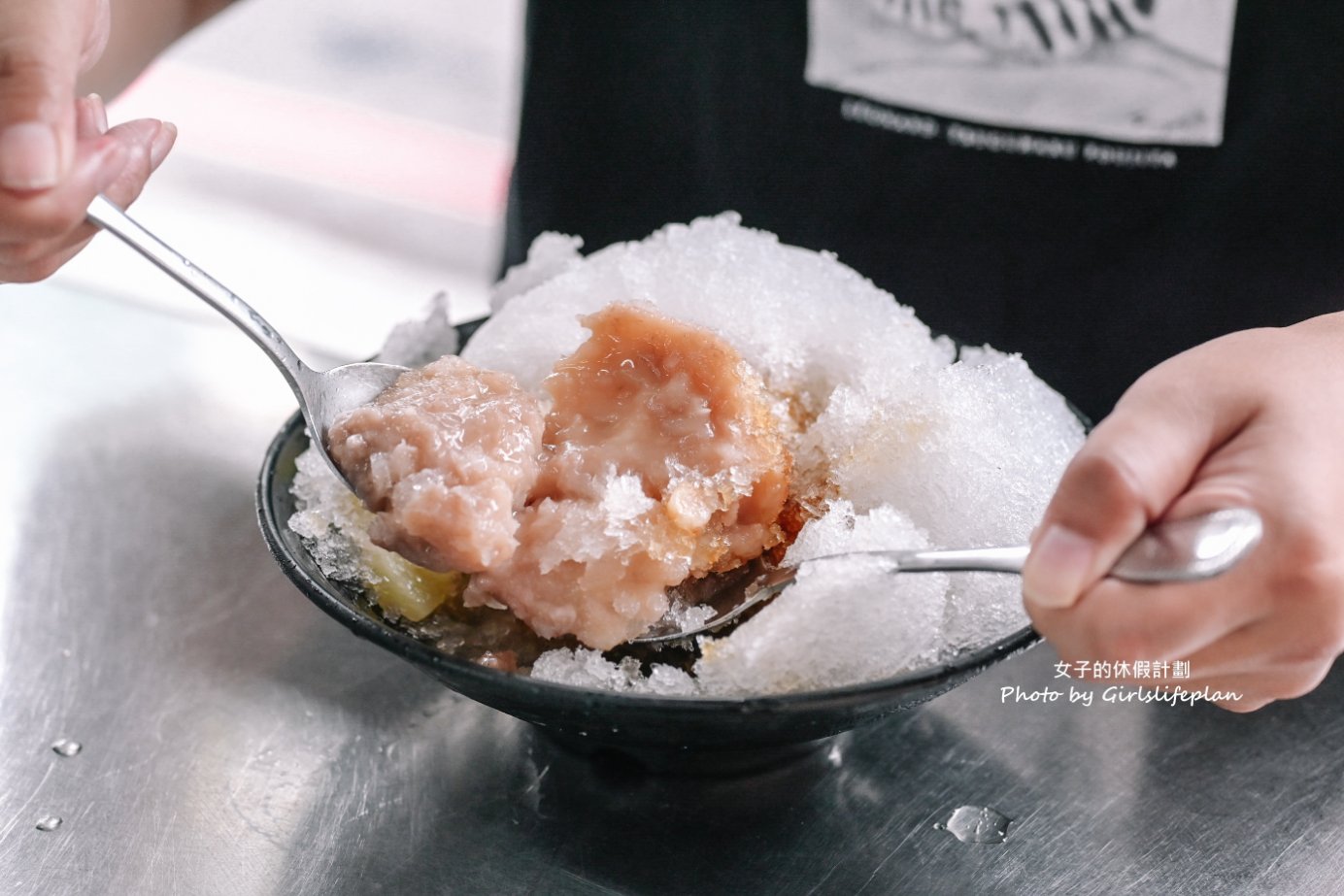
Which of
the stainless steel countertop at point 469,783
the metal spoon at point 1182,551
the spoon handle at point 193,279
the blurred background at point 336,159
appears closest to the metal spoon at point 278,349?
the spoon handle at point 193,279

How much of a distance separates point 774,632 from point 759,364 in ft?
1.16

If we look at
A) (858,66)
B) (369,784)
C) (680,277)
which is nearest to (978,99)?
(858,66)

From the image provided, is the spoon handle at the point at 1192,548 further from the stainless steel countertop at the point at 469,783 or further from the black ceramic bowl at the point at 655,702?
the stainless steel countertop at the point at 469,783

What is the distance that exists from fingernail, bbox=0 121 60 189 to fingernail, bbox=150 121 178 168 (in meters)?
0.17

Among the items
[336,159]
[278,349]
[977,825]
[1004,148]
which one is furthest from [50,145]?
[336,159]

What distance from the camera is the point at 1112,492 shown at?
0.77 meters

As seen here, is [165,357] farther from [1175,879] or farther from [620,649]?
[1175,879]

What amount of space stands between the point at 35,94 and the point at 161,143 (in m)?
0.18

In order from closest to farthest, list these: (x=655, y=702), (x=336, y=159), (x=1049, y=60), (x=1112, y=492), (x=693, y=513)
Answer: (x=1112, y=492) → (x=655, y=702) → (x=693, y=513) → (x=1049, y=60) → (x=336, y=159)

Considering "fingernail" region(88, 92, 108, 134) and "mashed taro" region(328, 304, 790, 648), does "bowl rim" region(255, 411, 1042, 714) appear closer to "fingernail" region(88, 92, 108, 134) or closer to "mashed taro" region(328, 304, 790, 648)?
"mashed taro" region(328, 304, 790, 648)

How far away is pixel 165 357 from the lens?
5.96 feet

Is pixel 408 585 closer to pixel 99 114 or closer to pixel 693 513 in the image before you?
pixel 693 513

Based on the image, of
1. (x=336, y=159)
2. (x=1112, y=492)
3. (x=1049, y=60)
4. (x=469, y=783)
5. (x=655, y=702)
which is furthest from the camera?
(x=336, y=159)

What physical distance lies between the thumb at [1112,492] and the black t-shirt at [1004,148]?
0.87 m
